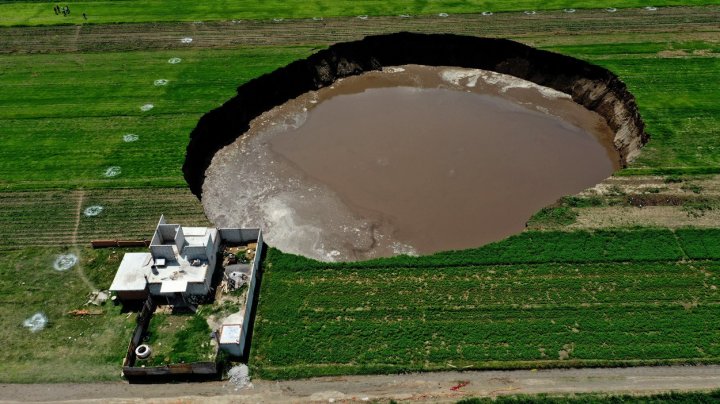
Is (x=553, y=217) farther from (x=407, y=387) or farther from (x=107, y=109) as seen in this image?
(x=107, y=109)

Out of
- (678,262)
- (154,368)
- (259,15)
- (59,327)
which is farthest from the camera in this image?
(259,15)

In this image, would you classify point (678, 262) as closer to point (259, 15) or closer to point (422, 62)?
point (422, 62)

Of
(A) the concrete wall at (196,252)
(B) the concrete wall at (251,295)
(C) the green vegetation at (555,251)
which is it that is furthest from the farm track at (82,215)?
(C) the green vegetation at (555,251)

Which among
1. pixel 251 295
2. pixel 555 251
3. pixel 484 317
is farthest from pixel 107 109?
pixel 555 251

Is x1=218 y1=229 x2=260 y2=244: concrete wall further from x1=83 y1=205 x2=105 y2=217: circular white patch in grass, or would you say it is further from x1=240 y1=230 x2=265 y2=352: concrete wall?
x1=83 y1=205 x2=105 y2=217: circular white patch in grass

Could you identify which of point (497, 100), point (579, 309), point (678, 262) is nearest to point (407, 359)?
point (579, 309)

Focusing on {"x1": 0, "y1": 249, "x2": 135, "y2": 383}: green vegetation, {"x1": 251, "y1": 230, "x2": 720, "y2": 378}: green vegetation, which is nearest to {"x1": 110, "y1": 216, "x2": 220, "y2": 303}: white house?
{"x1": 0, "y1": 249, "x2": 135, "y2": 383}: green vegetation
